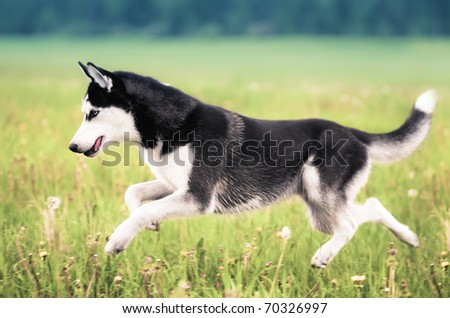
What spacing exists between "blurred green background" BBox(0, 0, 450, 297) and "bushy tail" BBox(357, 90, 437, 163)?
44 cm

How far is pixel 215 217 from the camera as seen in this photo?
340 cm

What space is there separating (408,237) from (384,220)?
6.3 inches

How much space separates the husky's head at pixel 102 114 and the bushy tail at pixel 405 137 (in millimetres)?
1332

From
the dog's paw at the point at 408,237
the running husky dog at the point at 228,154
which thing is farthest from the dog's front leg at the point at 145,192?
the dog's paw at the point at 408,237

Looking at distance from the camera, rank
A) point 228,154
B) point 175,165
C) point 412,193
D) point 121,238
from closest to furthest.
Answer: point 121,238 → point 175,165 → point 228,154 → point 412,193

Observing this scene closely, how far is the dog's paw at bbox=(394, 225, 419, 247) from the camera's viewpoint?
10.8 ft

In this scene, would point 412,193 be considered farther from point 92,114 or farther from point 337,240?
point 92,114

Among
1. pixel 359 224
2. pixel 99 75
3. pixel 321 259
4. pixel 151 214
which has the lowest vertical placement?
pixel 321 259

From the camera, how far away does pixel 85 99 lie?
9.58 ft

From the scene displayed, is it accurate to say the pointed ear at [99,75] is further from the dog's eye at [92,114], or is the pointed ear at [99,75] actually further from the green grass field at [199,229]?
the green grass field at [199,229]

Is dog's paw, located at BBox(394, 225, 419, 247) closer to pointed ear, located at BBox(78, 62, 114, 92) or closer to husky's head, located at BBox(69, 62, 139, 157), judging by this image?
husky's head, located at BBox(69, 62, 139, 157)

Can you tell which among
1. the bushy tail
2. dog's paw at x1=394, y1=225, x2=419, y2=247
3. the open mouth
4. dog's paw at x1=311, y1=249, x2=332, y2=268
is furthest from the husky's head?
dog's paw at x1=394, y1=225, x2=419, y2=247

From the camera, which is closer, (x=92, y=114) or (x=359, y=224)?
(x=92, y=114)

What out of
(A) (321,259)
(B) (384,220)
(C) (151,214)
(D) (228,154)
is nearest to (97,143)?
(C) (151,214)
